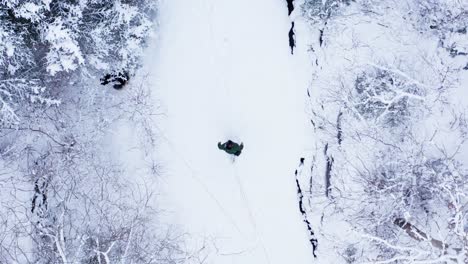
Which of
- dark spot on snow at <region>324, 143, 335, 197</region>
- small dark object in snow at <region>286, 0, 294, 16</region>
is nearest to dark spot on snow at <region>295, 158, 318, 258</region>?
dark spot on snow at <region>324, 143, 335, 197</region>

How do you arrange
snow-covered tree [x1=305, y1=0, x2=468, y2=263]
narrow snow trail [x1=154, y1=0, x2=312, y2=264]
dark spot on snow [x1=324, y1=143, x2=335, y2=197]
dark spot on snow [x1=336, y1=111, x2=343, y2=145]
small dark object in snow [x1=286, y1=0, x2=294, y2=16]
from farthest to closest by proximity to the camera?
small dark object in snow [x1=286, y1=0, x2=294, y2=16] → narrow snow trail [x1=154, y1=0, x2=312, y2=264] → dark spot on snow [x1=324, y1=143, x2=335, y2=197] → dark spot on snow [x1=336, y1=111, x2=343, y2=145] → snow-covered tree [x1=305, y1=0, x2=468, y2=263]

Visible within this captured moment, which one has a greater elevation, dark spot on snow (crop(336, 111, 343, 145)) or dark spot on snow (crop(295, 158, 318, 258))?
dark spot on snow (crop(336, 111, 343, 145))

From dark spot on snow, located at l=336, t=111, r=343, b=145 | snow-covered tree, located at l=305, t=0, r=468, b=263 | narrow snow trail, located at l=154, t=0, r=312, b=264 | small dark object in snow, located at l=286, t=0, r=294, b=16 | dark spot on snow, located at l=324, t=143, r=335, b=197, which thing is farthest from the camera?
small dark object in snow, located at l=286, t=0, r=294, b=16

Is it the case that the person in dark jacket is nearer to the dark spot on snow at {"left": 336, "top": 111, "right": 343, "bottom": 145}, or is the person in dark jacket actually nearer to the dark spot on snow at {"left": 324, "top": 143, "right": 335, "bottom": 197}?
the dark spot on snow at {"left": 324, "top": 143, "right": 335, "bottom": 197}

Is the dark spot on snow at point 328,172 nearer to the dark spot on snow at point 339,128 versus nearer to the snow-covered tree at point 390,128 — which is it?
the snow-covered tree at point 390,128

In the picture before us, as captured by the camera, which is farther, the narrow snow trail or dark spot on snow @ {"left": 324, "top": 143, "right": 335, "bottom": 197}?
the narrow snow trail

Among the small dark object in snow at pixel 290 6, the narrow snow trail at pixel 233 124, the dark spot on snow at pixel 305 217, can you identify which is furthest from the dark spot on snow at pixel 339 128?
the small dark object in snow at pixel 290 6

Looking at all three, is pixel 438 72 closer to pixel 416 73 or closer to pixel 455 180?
pixel 416 73
